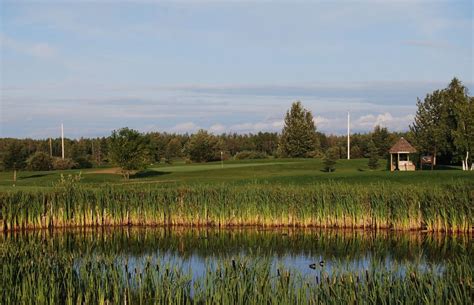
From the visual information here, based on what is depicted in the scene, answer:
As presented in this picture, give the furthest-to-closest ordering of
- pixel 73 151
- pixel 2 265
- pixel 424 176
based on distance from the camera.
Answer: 1. pixel 73 151
2. pixel 424 176
3. pixel 2 265

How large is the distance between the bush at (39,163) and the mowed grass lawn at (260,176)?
612 cm

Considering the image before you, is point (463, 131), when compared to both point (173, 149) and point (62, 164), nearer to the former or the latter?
point (62, 164)

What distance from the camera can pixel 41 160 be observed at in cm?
6044

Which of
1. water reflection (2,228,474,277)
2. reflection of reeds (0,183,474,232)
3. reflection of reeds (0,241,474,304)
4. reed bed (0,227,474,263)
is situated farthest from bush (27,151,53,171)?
reflection of reeds (0,241,474,304)

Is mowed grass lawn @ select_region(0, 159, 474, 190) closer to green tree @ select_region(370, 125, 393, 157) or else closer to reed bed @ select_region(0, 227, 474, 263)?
reed bed @ select_region(0, 227, 474, 263)

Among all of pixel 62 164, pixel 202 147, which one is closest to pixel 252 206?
pixel 62 164

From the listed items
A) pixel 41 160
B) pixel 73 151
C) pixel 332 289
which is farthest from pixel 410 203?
pixel 73 151

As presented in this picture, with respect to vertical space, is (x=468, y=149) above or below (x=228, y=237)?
above

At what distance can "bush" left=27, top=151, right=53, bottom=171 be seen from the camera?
59938mm

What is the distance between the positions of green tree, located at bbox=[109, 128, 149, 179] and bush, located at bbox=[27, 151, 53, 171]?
17.8m

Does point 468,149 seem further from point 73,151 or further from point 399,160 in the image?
point 73,151

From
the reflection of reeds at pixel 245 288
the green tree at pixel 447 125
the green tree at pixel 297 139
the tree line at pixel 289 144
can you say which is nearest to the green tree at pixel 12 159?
the tree line at pixel 289 144

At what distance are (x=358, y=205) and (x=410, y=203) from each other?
1896 millimetres

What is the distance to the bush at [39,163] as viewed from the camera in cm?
5994
